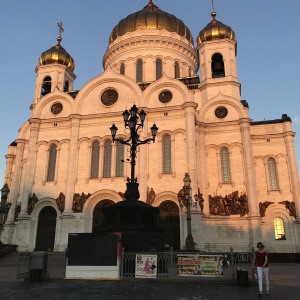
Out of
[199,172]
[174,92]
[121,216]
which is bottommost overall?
[121,216]

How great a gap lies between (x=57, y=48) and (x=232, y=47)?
1954 cm

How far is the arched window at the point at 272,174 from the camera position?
2808cm

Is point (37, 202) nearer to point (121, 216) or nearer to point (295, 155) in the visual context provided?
point (121, 216)

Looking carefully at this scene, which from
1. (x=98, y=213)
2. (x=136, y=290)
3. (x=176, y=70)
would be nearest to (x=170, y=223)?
(x=98, y=213)

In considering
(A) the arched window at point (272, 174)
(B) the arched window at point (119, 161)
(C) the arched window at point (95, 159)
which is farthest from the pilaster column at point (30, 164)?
(A) the arched window at point (272, 174)

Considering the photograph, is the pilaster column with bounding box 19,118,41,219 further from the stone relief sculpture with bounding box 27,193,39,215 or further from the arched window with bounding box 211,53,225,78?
the arched window with bounding box 211,53,225,78

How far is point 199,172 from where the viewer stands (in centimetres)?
2684

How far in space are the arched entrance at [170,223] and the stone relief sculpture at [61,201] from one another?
27.2ft

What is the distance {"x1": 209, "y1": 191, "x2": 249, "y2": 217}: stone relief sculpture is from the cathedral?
0.27 ft

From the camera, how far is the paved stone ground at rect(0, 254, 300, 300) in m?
7.75

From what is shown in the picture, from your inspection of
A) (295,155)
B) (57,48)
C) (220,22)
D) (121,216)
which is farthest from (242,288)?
(57,48)

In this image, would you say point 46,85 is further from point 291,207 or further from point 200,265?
point 200,265

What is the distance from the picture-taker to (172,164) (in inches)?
1032

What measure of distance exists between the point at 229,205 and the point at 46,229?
51.6ft
